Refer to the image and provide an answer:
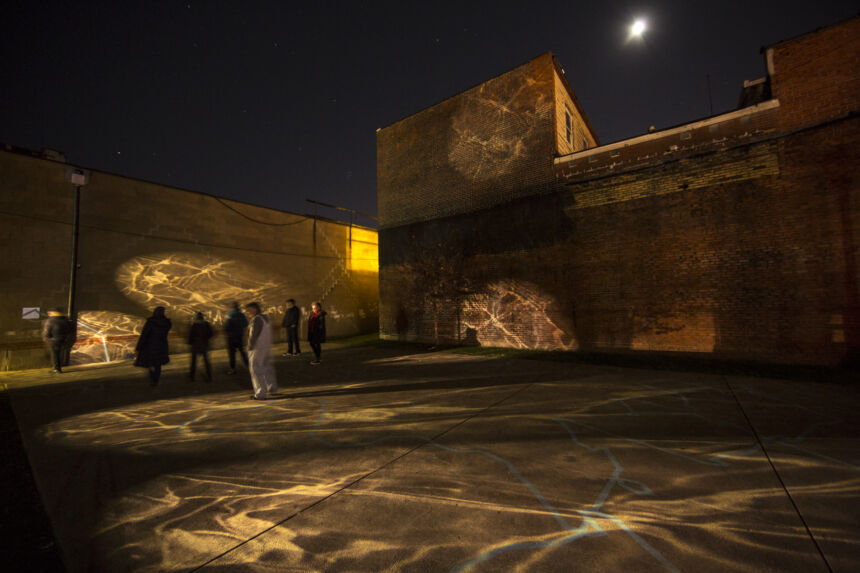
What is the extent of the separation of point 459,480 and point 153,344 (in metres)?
6.99

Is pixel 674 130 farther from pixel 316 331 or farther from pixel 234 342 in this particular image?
pixel 234 342

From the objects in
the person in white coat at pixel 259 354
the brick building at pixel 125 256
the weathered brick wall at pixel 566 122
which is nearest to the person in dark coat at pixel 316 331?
the person in white coat at pixel 259 354

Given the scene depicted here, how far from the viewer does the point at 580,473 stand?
297cm

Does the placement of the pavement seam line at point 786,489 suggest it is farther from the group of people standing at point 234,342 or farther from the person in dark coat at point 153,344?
the person in dark coat at point 153,344

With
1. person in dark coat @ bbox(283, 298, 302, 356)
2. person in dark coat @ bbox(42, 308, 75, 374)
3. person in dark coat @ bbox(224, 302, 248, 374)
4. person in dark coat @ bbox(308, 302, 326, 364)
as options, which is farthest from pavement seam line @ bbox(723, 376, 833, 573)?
person in dark coat @ bbox(42, 308, 75, 374)

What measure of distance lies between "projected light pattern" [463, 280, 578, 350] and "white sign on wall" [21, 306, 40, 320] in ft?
41.3

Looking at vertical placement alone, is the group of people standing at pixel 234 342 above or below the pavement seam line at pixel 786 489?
above

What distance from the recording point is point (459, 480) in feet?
9.51

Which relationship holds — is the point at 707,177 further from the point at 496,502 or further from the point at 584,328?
the point at 496,502

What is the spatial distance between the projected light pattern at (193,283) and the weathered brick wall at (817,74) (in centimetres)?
1720

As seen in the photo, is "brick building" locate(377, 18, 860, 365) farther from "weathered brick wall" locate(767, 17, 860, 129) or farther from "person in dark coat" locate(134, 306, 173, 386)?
"person in dark coat" locate(134, 306, 173, 386)

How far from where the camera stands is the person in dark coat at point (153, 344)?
6.66 m

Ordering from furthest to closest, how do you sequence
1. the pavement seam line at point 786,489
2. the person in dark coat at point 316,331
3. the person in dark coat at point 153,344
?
the person in dark coat at point 316,331, the person in dark coat at point 153,344, the pavement seam line at point 786,489

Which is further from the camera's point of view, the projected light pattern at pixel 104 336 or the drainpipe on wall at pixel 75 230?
the projected light pattern at pixel 104 336
